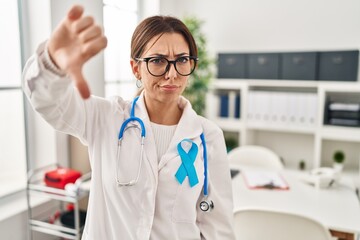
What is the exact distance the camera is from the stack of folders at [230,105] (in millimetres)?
2979

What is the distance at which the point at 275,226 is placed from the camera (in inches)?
53.8

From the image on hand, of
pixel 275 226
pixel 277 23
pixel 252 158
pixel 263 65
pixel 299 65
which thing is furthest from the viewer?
pixel 277 23

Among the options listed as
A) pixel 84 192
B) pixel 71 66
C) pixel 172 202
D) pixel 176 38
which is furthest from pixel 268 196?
pixel 71 66

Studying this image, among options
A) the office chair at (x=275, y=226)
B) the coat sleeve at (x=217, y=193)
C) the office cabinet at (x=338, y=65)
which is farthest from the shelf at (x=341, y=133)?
the coat sleeve at (x=217, y=193)

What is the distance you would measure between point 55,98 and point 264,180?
1665 millimetres

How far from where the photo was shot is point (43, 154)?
86cm

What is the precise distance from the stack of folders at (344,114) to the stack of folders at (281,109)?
0.42 ft

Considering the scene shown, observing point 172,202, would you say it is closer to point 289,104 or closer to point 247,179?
point 247,179

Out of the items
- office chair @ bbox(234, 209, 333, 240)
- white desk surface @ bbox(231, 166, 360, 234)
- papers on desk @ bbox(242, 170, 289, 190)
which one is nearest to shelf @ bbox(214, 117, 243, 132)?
papers on desk @ bbox(242, 170, 289, 190)

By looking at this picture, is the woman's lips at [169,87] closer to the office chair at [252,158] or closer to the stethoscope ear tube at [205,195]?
the stethoscope ear tube at [205,195]

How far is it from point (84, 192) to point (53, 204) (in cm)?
35

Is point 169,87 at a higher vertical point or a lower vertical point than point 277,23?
lower

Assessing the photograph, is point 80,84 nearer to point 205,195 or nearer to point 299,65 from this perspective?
point 205,195

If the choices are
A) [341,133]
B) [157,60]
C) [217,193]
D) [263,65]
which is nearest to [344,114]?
[341,133]
